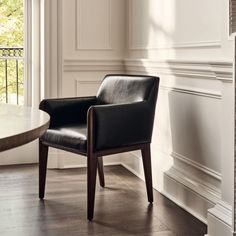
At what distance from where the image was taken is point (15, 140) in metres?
1.21

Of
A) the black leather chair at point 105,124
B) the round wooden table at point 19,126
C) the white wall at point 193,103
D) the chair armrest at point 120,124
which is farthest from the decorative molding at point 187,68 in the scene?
the round wooden table at point 19,126

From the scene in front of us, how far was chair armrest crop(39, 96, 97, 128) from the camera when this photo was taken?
3018 mm

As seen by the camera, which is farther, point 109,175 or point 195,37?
point 109,175

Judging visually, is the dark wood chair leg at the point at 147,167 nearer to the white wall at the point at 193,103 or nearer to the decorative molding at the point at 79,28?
the white wall at the point at 193,103

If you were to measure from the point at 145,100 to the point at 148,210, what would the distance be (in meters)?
0.68

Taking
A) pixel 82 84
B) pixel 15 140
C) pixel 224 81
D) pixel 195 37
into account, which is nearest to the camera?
pixel 15 140

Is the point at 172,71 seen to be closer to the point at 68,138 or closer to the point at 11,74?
the point at 68,138

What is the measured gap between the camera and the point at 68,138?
2.71 m

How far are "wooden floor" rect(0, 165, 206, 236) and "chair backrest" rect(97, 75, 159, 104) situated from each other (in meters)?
0.64

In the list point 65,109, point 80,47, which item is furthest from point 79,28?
point 65,109

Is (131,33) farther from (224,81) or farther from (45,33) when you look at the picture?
(224,81)

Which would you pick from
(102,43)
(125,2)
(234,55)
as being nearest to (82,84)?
(102,43)

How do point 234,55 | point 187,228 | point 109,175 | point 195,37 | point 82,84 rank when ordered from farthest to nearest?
1. point 82,84
2. point 109,175
3. point 195,37
4. point 187,228
5. point 234,55

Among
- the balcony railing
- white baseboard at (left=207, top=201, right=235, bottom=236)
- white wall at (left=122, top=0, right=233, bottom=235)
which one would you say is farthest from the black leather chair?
the balcony railing
